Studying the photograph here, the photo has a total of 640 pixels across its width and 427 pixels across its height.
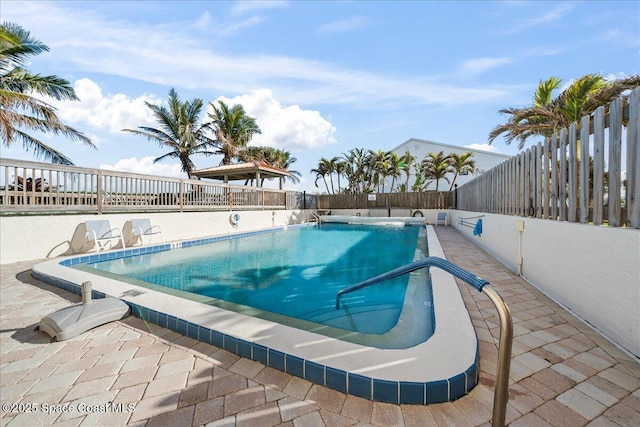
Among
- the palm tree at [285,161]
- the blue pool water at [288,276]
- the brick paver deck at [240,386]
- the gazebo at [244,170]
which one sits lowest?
the blue pool water at [288,276]

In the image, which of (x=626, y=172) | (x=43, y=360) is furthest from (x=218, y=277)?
(x=626, y=172)

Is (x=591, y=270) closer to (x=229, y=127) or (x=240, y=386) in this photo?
(x=240, y=386)

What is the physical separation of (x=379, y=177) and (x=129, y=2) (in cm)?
2189

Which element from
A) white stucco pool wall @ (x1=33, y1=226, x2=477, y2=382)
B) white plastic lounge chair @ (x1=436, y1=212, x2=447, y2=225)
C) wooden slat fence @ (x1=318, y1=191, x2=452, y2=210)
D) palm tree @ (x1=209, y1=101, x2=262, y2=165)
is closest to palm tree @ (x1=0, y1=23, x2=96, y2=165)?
palm tree @ (x1=209, y1=101, x2=262, y2=165)

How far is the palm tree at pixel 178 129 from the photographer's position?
18.1 meters

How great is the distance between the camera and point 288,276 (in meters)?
5.34

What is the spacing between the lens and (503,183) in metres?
5.77

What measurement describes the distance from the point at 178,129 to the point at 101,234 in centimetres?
1418

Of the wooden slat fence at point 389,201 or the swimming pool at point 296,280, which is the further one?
the wooden slat fence at point 389,201

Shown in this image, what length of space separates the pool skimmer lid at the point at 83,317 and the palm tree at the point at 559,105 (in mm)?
11476

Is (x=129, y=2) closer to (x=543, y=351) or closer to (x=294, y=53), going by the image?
(x=294, y=53)

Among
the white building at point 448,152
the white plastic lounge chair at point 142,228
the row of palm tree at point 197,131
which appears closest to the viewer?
the white plastic lounge chair at point 142,228

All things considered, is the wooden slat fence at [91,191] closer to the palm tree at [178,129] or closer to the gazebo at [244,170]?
the gazebo at [244,170]

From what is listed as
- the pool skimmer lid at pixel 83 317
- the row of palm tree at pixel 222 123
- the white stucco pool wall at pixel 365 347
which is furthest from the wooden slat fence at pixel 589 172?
the row of palm tree at pixel 222 123
